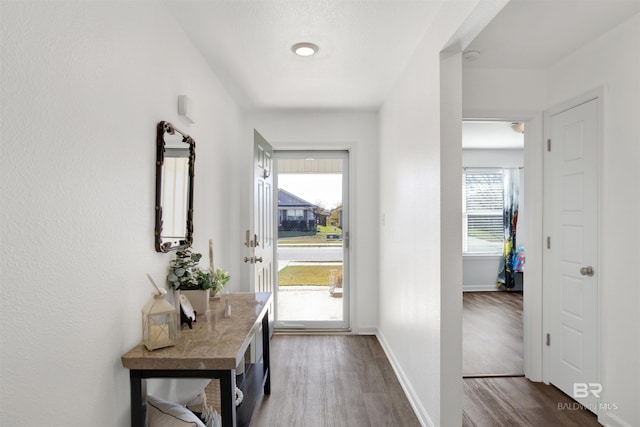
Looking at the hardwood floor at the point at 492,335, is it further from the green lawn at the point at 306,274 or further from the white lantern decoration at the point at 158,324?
the white lantern decoration at the point at 158,324

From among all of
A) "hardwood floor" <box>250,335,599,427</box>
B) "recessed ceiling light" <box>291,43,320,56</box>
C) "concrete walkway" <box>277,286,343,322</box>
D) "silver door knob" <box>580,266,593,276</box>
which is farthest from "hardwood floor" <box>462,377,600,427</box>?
"recessed ceiling light" <box>291,43,320,56</box>

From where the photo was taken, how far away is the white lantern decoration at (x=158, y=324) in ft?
5.00

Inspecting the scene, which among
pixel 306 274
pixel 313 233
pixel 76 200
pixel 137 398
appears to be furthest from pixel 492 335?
pixel 76 200

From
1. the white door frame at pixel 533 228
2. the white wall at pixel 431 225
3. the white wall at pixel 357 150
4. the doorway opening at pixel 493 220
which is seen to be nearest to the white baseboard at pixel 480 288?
the doorway opening at pixel 493 220

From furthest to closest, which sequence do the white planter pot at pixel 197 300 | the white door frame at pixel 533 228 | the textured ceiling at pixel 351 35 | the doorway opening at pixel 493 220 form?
the doorway opening at pixel 493 220 → the white door frame at pixel 533 228 → the white planter pot at pixel 197 300 → the textured ceiling at pixel 351 35

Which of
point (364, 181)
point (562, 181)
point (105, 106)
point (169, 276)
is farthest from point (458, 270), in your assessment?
point (364, 181)

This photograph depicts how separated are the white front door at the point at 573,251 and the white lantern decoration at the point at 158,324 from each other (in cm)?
263

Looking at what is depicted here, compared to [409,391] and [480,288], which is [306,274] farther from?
[480,288]

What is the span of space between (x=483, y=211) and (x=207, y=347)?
5.83 meters

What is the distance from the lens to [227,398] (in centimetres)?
148

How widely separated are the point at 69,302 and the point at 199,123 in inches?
63.4

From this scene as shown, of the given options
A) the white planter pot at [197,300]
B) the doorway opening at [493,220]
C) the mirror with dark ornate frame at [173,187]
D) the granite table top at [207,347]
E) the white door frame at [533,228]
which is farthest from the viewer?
the doorway opening at [493,220]

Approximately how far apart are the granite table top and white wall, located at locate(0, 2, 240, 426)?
110 mm

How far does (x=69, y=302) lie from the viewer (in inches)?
46.3
